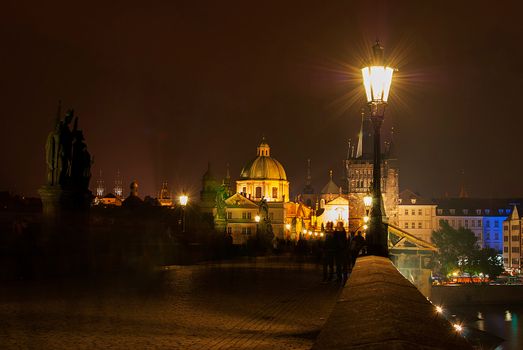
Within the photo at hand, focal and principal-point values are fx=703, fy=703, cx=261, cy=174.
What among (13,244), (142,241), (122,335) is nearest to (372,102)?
(122,335)

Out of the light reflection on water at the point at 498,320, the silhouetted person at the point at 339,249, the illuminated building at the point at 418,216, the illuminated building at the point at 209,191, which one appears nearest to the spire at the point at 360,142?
the illuminated building at the point at 418,216

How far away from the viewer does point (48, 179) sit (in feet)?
69.6

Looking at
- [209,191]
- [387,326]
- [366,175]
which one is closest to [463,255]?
[366,175]

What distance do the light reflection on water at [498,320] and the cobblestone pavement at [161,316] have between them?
44545 millimetres

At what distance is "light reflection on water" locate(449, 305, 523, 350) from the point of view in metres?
58.2

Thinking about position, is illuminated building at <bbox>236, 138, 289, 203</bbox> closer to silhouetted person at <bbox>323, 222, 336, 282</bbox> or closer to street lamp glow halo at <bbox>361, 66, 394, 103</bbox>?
silhouetted person at <bbox>323, 222, 336, 282</bbox>

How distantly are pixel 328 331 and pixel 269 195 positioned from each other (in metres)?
136

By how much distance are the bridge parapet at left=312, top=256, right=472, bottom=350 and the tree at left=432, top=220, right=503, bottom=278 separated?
103781mm

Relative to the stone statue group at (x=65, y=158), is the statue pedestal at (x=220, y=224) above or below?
below

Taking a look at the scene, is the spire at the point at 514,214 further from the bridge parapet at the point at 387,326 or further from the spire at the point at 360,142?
the bridge parapet at the point at 387,326

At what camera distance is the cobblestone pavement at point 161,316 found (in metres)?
8.86

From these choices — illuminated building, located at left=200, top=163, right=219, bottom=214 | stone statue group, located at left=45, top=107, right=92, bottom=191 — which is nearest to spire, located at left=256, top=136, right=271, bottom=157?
illuminated building, located at left=200, top=163, right=219, bottom=214

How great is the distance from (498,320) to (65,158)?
59935mm

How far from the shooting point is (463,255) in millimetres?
123750
